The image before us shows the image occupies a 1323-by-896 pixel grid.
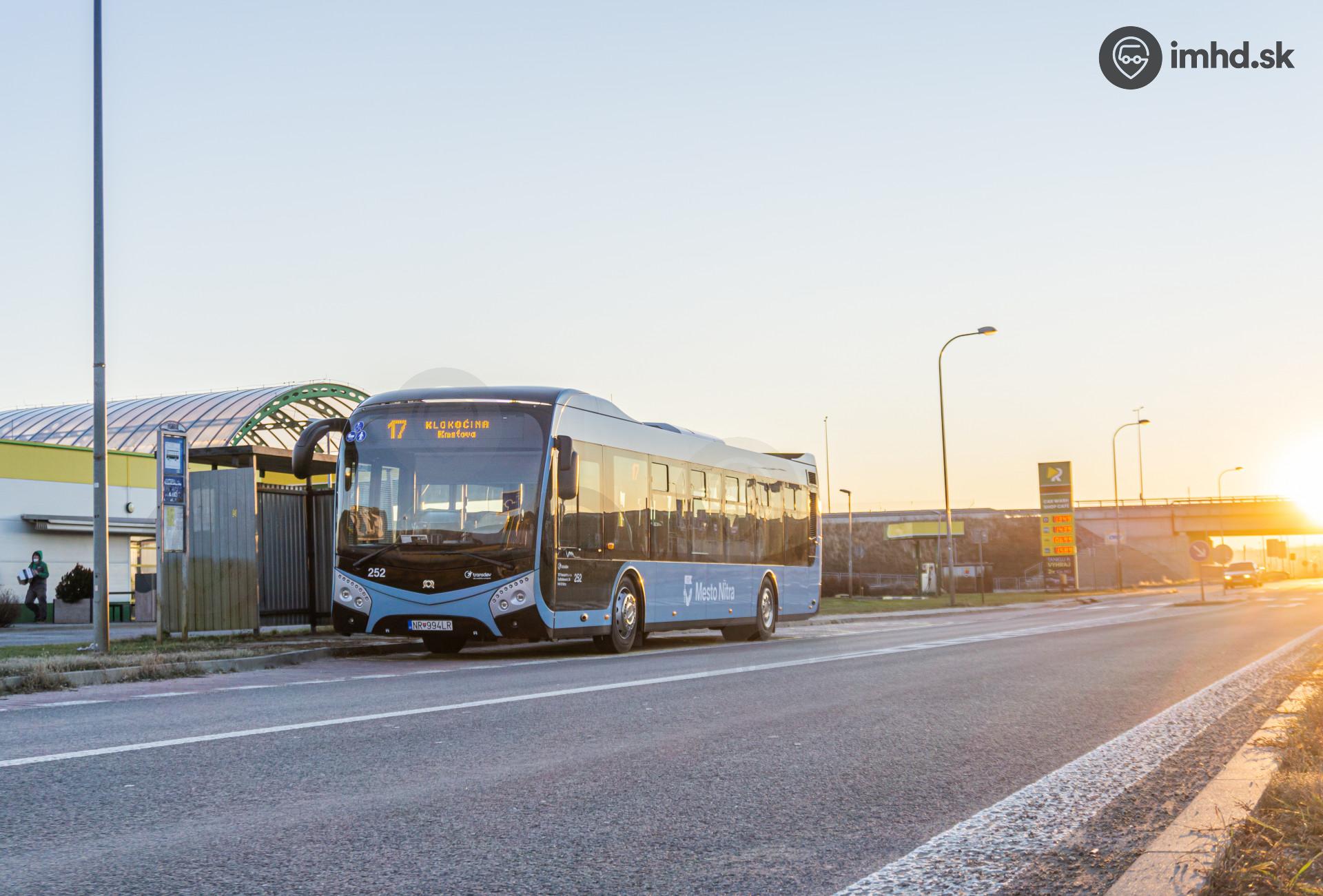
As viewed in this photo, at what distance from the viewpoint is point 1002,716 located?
9.39 metres

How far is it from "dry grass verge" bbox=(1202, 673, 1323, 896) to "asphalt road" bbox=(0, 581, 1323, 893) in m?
1.21

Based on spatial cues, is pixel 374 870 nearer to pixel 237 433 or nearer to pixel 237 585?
pixel 237 585

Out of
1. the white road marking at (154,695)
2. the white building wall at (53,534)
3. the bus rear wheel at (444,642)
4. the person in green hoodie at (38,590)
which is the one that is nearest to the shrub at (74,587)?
the person in green hoodie at (38,590)

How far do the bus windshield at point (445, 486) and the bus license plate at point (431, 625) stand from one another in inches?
28.6

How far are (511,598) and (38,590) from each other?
64.0ft

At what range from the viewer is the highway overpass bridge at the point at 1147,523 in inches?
3447

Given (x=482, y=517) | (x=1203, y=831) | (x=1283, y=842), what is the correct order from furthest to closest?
(x=482, y=517) < (x=1203, y=831) < (x=1283, y=842)

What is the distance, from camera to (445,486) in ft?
52.5

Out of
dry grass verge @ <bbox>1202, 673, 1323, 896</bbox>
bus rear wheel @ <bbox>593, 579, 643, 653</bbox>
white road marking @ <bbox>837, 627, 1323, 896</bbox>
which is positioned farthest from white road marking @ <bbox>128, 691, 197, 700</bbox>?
dry grass verge @ <bbox>1202, 673, 1323, 896</bbox>

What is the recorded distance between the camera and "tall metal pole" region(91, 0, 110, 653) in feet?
50.7

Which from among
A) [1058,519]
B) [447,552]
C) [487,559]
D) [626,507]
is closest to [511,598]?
[487,559]

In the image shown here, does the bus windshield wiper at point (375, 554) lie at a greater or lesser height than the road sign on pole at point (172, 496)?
lesser

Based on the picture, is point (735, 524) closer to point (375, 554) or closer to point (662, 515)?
point (662, 515)

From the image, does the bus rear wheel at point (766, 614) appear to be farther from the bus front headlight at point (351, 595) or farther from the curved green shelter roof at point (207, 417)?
the curved green shelter roof at point (207, 417)
